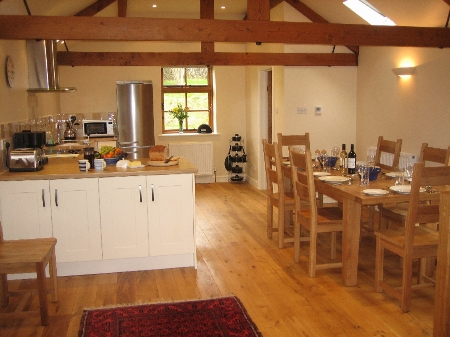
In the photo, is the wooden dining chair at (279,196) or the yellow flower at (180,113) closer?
the wooden dining chair at (279,196)

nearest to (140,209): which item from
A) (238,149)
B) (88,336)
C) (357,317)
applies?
(88,336)

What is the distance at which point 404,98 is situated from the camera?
6.05m

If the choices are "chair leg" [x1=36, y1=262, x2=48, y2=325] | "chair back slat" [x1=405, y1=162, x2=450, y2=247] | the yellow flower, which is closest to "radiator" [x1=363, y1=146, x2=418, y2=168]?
"chair back slat" [x1=405, y1=162, x2=450, y2=247]

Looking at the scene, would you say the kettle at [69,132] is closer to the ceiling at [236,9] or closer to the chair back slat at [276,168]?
the ceiling at [236,9]

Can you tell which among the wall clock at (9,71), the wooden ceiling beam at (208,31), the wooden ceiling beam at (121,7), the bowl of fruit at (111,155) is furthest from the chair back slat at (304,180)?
the wooden ceiling beam at (121,7)

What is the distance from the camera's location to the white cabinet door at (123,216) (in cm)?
411

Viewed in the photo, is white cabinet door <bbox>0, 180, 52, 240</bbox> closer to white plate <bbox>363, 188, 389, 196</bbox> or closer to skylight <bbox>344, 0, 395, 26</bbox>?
white plate <bbox>363, 188, 389, 196</bbox>

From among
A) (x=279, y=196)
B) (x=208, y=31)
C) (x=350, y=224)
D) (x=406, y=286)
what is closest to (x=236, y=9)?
(x=208, y=31)

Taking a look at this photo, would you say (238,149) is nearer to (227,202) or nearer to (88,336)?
(227,202)

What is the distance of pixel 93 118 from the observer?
8.59 metres

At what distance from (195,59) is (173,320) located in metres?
4.65

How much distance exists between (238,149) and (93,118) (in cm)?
263

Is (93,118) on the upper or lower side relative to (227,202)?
upper

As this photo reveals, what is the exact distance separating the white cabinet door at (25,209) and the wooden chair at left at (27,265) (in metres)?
0.48
